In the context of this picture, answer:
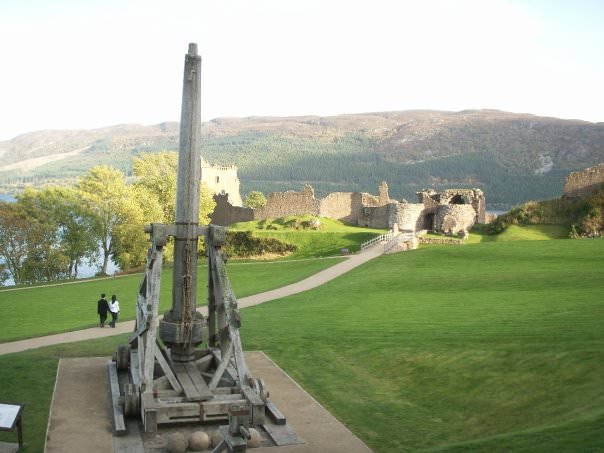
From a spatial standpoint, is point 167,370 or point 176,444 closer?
point 176,444

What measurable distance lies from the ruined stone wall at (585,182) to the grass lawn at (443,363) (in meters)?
29.1

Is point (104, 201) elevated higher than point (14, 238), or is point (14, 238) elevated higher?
point (104, 201)

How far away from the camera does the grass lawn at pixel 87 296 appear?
23.5 m

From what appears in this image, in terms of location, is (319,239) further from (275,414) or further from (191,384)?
(275,414)

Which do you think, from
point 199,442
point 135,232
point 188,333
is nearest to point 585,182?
point 135,232

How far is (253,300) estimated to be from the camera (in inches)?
1060

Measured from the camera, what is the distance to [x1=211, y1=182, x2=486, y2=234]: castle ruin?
56.0m

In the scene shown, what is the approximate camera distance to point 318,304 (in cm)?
2470

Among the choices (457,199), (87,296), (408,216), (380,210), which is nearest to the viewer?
(87,296)

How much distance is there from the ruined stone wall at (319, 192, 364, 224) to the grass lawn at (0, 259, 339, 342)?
22.0m

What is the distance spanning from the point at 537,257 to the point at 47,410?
27.2m

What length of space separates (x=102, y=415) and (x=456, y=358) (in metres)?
7.18

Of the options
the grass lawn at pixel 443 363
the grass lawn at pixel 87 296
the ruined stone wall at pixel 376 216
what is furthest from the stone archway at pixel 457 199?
the grass lawn at pixel 443 363

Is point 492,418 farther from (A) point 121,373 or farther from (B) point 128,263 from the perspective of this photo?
(B) point 128,263
